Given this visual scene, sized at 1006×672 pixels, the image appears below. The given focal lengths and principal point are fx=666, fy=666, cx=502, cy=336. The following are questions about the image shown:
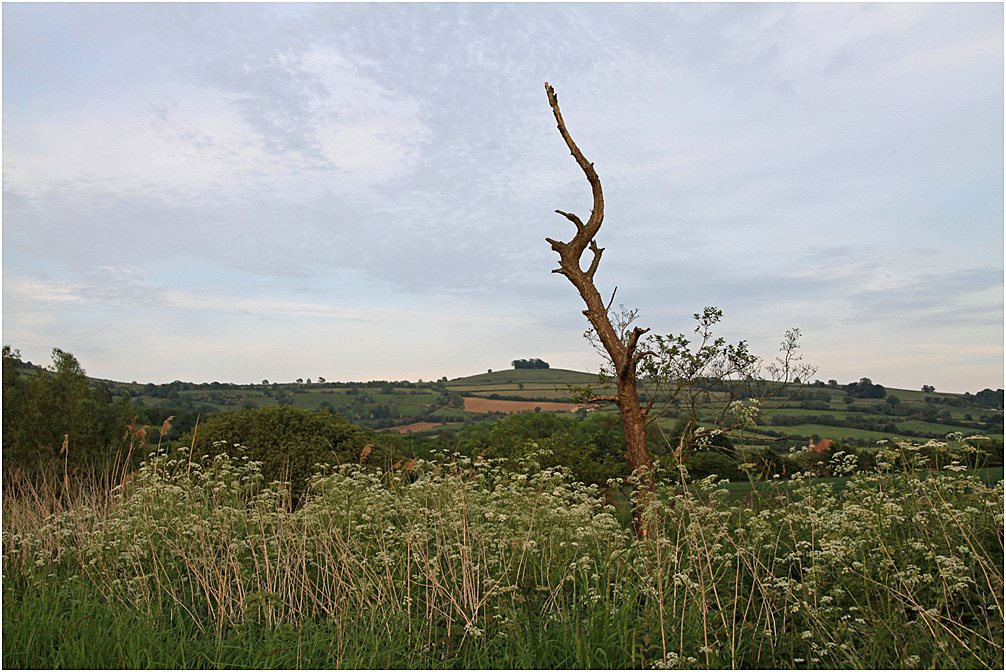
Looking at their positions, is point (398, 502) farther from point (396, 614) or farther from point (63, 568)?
point (63, 568)

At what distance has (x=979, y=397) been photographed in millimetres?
12055

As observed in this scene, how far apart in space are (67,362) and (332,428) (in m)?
5.77

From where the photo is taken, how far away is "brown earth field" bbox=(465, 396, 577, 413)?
10.9 metres

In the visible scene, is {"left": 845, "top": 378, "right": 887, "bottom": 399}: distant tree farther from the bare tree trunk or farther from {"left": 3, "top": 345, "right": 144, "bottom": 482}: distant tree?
{"left": 3, "top": 345, "right": 144, "bottom": 482}: distant tree

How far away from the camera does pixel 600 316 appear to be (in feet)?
26.2

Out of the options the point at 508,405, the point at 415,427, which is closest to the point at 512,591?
the point at 508,405

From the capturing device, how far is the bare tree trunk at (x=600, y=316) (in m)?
7.64

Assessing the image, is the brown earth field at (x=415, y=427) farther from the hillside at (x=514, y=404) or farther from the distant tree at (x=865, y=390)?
the distant tree at (x=865, y=390)

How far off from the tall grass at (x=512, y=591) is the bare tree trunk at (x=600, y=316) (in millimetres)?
1805

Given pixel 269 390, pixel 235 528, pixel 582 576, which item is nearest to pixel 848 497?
pixel 582 576

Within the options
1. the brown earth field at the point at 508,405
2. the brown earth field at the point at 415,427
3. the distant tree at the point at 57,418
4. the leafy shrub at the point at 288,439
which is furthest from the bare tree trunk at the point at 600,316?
the distant tree at the point at 57,418

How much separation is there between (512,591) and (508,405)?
8.50m

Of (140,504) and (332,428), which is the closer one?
(140,504)

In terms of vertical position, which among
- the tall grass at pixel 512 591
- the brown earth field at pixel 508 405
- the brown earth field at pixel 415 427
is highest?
the brown earth field at pixel 508 405
